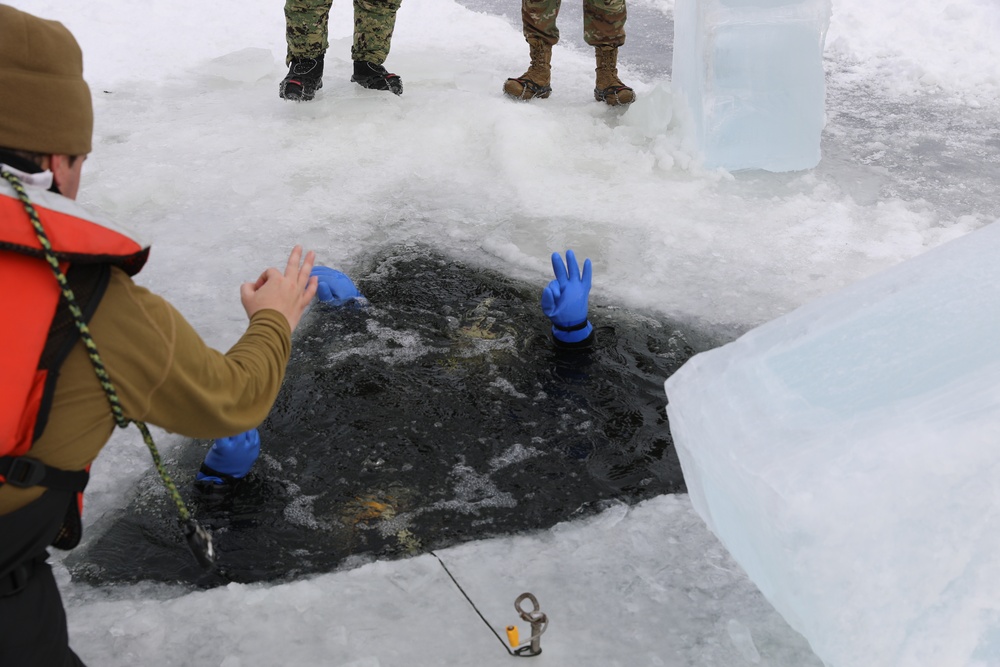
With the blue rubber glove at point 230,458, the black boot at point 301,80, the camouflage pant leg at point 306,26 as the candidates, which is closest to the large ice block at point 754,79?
the camouflage pant leg at point 306,26

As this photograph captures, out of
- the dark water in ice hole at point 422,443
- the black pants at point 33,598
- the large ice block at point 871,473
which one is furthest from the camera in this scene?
the dark water in ice hole at point 422,443

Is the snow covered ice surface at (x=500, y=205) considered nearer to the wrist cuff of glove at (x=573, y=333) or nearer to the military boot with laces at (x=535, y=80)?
the military boot with laces at (x=535, y=80)

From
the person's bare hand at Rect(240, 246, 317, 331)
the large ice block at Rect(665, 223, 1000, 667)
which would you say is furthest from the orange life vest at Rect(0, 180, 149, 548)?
the large ice block at Rect(665, 223, 1000, 667)

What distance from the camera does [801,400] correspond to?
1.75 m

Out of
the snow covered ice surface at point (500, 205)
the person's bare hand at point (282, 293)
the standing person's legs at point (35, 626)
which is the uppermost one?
the person's bare hand at point (282, 293)

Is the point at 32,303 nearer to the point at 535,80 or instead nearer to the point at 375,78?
the point at 375,78

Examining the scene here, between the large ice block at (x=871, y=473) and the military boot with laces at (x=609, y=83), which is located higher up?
the large ice block at (x=871, y=473)

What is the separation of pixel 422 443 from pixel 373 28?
305 centimetres

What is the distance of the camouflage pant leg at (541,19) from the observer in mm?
4945

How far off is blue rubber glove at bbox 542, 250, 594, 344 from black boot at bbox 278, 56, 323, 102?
8.00 feet

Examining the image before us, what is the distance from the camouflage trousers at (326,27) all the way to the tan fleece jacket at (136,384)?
142 inches

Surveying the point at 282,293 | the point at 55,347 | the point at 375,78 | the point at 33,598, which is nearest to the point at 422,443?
the point at 282,293

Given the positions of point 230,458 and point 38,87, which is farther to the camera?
point 230,458

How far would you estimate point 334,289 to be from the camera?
325 cm
